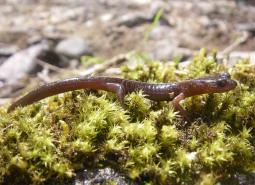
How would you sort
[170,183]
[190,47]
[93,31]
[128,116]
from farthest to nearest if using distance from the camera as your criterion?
[93,31] → [190,47] → [128,116] → [170,183]

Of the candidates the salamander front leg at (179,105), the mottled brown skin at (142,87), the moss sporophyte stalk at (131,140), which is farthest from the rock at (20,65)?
the salamander front leg at (179,105)

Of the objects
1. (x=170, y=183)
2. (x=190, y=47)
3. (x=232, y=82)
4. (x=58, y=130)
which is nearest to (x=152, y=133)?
(x=170, y=183)

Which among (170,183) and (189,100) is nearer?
(170,183)

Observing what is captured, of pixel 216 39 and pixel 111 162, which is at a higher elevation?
pixel 111 162

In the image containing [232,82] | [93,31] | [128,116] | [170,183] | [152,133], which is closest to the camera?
[170,183]

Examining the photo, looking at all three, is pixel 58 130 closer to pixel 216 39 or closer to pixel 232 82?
pixel 232 82

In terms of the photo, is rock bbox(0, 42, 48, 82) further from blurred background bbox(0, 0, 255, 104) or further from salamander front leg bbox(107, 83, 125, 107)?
salamander front leg bbox(107, 83, 125, 107)

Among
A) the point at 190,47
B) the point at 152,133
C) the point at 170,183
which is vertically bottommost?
the point at 190,47
